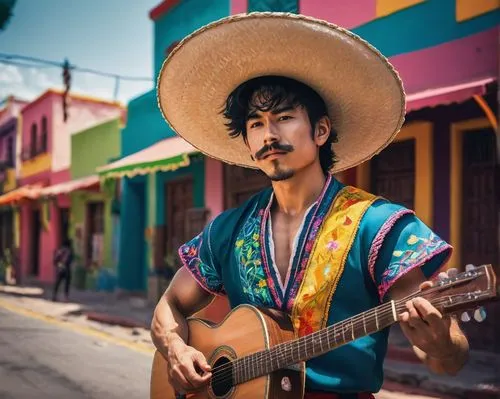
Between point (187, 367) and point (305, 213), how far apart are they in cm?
68

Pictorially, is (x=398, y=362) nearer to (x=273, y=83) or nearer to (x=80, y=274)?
(x=273, y=83)

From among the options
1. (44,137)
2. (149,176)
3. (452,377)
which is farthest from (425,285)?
(44,137)

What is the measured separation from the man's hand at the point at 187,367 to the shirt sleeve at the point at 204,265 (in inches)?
9.1

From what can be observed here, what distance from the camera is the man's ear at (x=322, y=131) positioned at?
6.98ft

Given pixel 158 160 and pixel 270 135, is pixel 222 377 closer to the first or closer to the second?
pixel 270 135

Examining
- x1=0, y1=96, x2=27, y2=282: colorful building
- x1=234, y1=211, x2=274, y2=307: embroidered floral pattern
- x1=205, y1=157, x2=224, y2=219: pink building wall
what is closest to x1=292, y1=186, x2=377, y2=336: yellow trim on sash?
x1=234, y1=211, x2=274, y2=307: embroidered floral pattern

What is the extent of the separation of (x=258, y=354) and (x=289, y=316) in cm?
19

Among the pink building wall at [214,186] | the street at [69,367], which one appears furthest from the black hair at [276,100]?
the pink building wall at [214,186]

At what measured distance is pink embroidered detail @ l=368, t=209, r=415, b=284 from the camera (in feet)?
5.87

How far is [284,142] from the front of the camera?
2.03 meters

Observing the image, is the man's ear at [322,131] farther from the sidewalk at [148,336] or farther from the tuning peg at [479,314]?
the sidewalk at [148,336]

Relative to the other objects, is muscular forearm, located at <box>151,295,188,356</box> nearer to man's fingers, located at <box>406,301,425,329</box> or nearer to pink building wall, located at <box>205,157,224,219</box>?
man's fingers, located at <box>406,301,425,329</box>

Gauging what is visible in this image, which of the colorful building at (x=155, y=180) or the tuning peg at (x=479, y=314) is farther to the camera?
the colorful building at (x=155, y=180)

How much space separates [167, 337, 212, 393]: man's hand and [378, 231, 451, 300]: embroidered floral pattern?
75 cm
